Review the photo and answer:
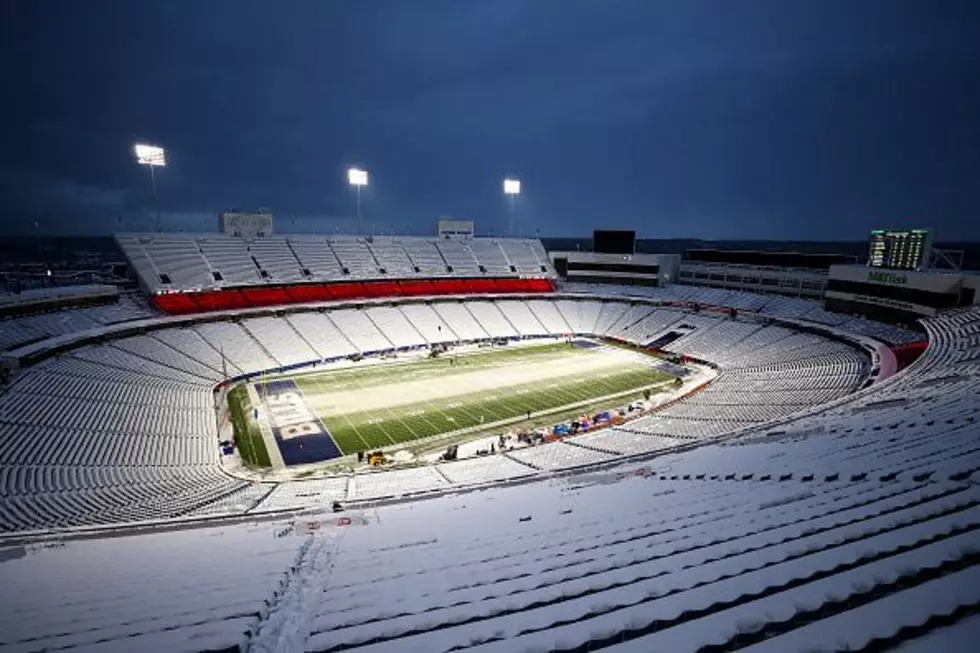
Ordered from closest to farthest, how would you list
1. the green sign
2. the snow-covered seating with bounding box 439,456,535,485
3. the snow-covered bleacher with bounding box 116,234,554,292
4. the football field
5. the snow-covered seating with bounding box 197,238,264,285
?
the snow-covered seating with bounding box 439,456,535,485 < the football field < the green sign < the snow-covered bleacher with bounding box 116,234,554,292 < the snow-covered seating with bounding box 197,238,264,285

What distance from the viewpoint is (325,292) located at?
57.3m

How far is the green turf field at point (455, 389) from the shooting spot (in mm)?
32250

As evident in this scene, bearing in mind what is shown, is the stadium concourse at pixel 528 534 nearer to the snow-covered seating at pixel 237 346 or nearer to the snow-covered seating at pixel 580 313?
the snow-covered seating at pixel 237 346

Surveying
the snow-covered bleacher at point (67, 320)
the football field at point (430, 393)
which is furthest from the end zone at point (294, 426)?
the snow-covered bleacher at point (67, 320)

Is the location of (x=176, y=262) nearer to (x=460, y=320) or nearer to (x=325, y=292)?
(x=325, y=292)

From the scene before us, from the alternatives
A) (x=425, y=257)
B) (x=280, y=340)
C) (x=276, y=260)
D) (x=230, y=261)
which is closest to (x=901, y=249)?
(x=425, y=257)

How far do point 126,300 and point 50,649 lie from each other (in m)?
49.7

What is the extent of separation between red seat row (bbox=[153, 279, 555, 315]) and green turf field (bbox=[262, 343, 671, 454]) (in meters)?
14.4

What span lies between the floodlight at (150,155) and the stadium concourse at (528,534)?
1023 inches

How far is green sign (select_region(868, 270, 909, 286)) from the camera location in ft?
137

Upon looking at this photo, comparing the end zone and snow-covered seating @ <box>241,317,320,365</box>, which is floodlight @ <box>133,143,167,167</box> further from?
the end zone

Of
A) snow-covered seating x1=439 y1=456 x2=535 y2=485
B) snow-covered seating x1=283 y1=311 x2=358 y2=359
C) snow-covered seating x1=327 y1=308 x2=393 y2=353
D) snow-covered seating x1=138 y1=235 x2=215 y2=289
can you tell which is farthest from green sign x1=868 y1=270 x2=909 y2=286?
snow-covered seating x1=138 y1=235 x2=215 y2=289

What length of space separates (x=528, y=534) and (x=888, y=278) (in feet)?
157

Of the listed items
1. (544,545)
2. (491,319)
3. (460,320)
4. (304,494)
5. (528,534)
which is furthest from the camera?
(491,319)
